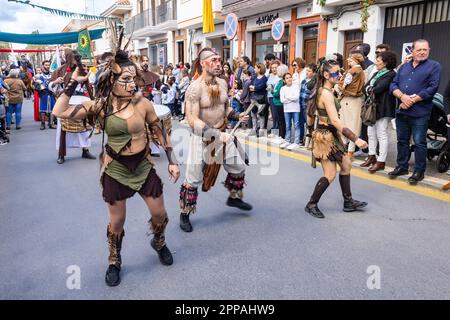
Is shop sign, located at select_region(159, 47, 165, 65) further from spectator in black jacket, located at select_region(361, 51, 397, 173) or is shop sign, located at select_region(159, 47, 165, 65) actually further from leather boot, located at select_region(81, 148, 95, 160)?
spectator in black jacket, located at select_region(361, 51, 397, 173)

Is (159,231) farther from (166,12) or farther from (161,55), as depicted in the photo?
(161,55)

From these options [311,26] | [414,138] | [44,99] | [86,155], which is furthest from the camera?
[311,26]

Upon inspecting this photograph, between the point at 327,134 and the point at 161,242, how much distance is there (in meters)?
2.11

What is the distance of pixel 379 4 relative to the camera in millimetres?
10703

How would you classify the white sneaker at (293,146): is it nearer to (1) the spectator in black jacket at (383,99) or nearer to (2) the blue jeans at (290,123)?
(2) the blue jeans at (290,123)

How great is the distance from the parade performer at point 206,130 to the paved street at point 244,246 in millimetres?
472

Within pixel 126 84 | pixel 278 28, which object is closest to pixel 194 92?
pixel 126 84

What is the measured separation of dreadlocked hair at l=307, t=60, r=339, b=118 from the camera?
4.12 m

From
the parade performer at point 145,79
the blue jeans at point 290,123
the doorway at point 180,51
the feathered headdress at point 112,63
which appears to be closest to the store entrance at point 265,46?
the parade performer at point 145,79

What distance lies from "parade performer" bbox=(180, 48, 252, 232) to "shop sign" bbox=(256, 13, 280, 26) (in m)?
12.4

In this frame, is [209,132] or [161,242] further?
[209,132]

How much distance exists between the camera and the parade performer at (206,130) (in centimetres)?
396

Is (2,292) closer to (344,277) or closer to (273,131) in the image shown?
(344,277)

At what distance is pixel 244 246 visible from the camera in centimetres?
367
